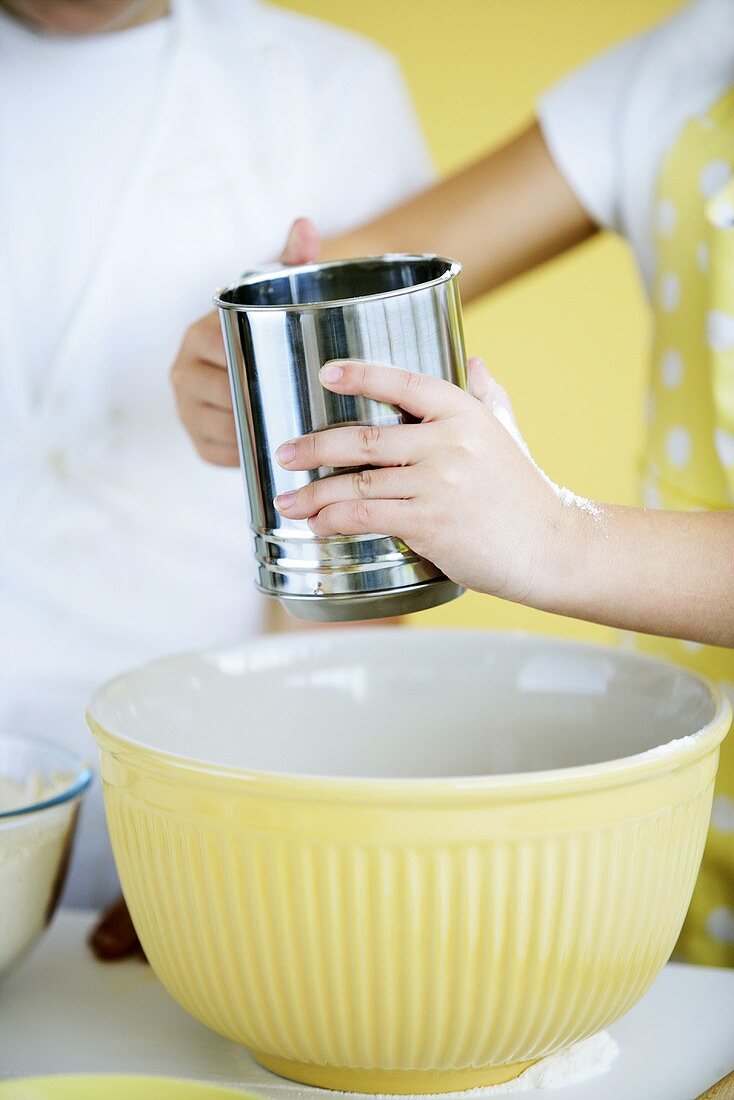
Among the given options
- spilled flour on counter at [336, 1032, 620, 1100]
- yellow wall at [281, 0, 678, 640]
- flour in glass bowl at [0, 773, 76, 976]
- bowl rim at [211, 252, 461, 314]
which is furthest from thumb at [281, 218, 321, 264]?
yellow wall at [281, 0, 678, 640]

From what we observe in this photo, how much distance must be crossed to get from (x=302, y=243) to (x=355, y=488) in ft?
0.79

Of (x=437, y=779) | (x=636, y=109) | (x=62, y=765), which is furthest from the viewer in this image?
(x=636, y=109)

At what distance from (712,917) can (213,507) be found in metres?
0.47

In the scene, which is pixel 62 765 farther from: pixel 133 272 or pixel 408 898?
pixel 133 272

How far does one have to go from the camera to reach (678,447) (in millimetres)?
714

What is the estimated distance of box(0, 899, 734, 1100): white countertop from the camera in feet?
1.63

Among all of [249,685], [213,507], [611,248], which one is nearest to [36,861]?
[249,685]

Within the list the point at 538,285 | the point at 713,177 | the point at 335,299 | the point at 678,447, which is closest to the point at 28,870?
the point at 335,299

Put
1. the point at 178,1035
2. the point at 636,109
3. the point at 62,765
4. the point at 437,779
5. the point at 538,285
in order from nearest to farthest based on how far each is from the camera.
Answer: the point at 437,779, the point at 178,1035, the point at 62,765, the point at 636,109, the point at 538,285

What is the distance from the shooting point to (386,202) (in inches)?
35.6

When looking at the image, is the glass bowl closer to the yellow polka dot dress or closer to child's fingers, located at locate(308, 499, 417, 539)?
child's fingers, located at locate(308, 499, 417, 539)

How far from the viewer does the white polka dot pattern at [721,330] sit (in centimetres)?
66

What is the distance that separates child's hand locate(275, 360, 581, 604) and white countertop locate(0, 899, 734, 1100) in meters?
0.24

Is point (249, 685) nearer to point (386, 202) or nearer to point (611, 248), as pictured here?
point (386, 202)
